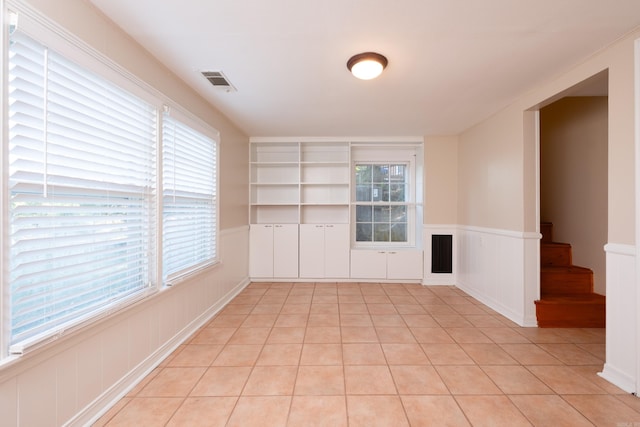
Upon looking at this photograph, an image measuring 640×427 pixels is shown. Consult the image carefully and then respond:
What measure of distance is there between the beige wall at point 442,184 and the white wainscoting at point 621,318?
7.96 ft

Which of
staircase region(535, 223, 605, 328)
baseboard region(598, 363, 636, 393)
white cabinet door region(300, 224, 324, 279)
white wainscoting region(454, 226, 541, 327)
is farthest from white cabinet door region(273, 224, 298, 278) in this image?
baseboard region(598, 363, 636, 393)

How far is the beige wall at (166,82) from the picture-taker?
57.8 inches

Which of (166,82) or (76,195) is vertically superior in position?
(166,82)

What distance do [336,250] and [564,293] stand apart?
2.85 metres

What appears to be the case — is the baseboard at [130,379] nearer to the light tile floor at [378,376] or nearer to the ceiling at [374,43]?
the light tile floor at [378,376]

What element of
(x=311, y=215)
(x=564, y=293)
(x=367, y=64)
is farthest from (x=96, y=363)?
(x=564, y=293)

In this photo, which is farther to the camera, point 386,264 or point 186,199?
point 386,264

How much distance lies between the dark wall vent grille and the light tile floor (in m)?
1.23

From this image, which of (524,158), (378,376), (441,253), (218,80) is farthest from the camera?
(441,253)

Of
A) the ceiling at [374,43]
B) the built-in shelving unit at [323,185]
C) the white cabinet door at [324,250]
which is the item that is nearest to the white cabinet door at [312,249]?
the white cabinet door at [324,250]

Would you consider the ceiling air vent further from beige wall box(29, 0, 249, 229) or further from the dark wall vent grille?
the dark wall vent grille

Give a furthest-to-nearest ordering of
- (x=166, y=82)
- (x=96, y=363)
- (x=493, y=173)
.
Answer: (x=493, y=173) → (x=166, y=82) → (x=96, y=363)

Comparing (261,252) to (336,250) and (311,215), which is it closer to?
(311,215)

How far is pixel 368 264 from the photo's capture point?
4.52 meters
